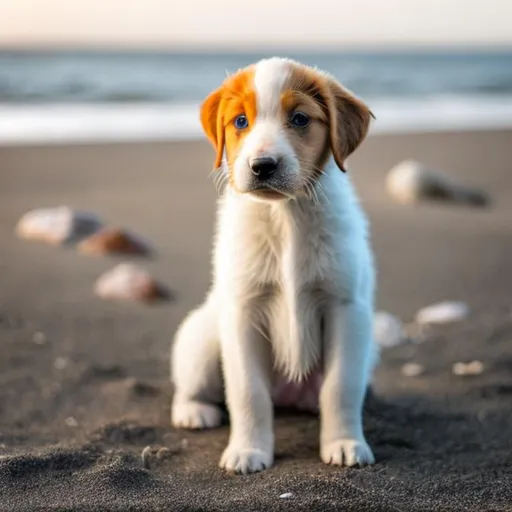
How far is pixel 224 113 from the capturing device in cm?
185

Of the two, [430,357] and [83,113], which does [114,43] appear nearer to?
[83,113]

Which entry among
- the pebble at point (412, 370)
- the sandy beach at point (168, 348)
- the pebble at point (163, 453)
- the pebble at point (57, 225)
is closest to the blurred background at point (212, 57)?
the sandy beach at point (168, 348)

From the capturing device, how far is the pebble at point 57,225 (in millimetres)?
3428

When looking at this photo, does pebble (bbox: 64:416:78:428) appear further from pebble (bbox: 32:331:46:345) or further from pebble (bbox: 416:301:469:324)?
pebble (bbox: 416:301:469:324)

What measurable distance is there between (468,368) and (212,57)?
72.4 inches

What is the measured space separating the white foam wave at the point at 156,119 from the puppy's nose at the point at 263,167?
86.8 inches

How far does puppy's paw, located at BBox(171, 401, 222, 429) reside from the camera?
2.22 metres

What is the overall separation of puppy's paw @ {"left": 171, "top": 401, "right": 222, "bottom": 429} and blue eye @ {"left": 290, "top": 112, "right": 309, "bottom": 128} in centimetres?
82

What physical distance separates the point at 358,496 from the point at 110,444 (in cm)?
68

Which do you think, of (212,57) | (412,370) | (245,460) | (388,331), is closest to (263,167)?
(245,460)

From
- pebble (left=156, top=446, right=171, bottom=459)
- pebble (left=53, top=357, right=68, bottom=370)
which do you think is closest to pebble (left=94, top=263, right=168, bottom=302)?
pebble (left=53, top=357, right=68, bottom=370)

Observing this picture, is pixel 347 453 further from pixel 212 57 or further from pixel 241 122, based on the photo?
Result: pixel 212 57

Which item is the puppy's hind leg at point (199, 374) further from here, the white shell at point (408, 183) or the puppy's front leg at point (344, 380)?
the white shell at point (408, 183)

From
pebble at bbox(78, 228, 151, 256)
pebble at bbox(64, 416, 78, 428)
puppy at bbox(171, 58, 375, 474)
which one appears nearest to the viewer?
puppy at bbox(171, 58, 375, 474)
